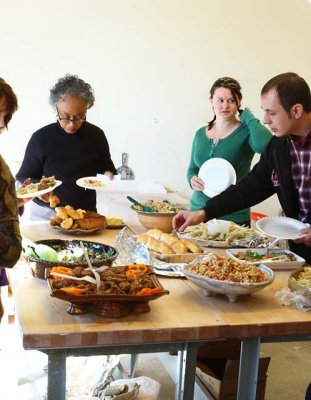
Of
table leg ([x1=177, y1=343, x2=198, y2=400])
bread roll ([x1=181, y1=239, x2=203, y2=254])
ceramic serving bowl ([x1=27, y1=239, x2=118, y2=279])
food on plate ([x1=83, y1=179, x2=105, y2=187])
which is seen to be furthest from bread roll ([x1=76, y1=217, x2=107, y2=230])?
table leg ([x1=177, y1=343, x2=198, y2=400])

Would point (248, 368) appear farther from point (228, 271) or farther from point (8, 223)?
point (8, 223)

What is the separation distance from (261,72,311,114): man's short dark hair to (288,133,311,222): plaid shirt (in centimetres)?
16

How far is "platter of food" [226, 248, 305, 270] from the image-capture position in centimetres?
216

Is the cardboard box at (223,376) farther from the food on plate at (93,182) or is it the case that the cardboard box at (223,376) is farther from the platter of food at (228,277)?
the food on plate at (93,182)

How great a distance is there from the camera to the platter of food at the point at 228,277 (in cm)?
174

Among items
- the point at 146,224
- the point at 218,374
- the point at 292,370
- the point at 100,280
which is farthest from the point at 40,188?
the point at 292,370

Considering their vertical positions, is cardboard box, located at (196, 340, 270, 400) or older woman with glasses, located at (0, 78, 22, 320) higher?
older woman with glasses, located at (0, 78, 22, 320)

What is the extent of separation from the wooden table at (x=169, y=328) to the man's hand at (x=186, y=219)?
675 mm

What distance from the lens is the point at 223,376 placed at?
224cm

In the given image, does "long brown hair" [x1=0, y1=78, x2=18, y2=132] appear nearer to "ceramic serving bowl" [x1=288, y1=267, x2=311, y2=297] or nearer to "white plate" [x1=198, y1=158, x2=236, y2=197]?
"ceramic serving bowl" [x1=288, y1=267, x2=311, y2=297]

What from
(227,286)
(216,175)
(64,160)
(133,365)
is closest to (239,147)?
(216,175)

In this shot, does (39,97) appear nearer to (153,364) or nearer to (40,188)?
(40,188)

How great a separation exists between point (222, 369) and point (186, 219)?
0.70m

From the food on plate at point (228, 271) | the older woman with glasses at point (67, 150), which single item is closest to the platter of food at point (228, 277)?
the food on plate at point (228, 271)
